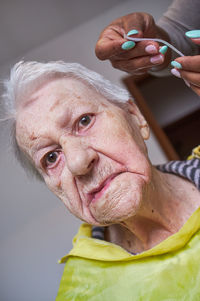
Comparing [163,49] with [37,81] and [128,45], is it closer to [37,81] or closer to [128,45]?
[128,45]

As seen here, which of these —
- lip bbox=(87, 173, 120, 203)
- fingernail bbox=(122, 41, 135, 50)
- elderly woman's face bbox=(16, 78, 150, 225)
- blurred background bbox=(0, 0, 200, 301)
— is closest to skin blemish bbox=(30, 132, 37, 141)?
elderly woman's face bbox=(16, 78, 150, 225)

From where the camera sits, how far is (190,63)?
1.74ft

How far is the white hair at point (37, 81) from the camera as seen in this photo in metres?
0.84

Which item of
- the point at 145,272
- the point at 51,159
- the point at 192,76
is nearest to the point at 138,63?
the point at 192,76

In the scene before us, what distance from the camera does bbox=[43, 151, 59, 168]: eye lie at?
83cm

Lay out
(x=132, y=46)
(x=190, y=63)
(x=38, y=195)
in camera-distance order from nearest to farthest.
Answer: (x=190, y=63) < (x=132, y=46) < (x=38, y=195)

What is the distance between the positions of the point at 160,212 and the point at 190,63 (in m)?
0.48

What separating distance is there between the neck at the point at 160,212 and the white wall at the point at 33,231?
809 mm

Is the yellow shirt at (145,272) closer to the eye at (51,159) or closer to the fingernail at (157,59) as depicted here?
the eye at (51,159)

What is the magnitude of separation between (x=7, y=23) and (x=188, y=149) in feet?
5.39

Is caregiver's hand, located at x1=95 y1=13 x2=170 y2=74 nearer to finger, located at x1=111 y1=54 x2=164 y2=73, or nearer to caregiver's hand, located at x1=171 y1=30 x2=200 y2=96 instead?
finger, located at x1=111 y1=54 x2=164 y2=73

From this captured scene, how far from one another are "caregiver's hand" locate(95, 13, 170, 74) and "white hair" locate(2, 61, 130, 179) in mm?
138

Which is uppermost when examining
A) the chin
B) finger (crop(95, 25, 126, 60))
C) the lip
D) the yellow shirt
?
finger (crop(95, 25, 126, 60))

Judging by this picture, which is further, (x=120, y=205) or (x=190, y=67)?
(x=120, y=205)
